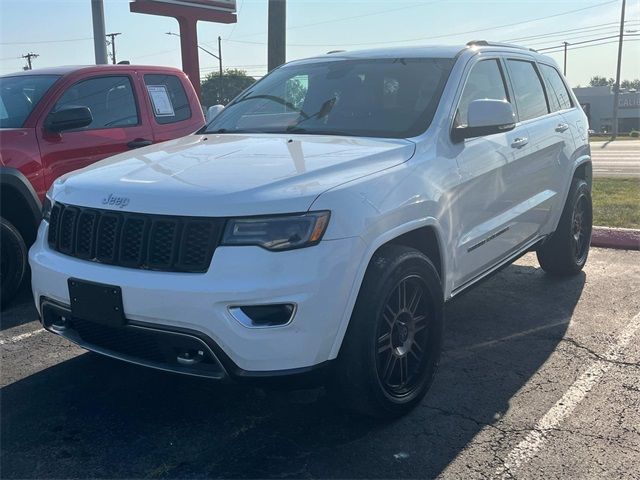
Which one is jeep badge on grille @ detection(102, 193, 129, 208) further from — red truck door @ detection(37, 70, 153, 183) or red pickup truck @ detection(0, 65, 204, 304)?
red truck door @ detection(37, 70, 153, 183)

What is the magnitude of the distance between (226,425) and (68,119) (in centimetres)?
324

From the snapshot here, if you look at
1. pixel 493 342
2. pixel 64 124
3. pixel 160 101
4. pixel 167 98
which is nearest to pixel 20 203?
pixel 64 124

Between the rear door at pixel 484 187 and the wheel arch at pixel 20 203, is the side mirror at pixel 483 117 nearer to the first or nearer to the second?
the rear door at pixel 484 187

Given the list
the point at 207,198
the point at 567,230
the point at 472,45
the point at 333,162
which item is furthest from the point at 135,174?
the point at 567,230

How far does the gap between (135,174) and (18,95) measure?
3.27 metres

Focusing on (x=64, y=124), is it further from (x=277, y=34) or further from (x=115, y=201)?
(x=277, y=34)

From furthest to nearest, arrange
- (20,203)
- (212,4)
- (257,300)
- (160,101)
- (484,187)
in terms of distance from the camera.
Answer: (212,4)
(160,101)
(20,203)
(484,187)
(257,300)

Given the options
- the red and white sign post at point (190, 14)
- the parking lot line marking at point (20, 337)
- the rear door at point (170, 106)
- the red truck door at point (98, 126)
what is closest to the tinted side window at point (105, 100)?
the red truck door at point (98, 126)

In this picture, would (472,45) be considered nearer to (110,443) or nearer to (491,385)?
(491,385)

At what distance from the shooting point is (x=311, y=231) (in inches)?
116

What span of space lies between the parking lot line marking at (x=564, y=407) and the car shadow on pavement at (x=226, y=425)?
23 cm

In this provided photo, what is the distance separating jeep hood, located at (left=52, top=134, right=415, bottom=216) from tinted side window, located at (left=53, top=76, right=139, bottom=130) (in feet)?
7.91

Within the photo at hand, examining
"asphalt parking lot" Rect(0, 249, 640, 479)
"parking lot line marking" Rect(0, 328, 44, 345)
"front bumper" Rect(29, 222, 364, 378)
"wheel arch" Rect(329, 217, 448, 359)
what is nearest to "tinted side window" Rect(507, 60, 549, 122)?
"asphalt parking lot" Rect(0, 249, 640, 479)

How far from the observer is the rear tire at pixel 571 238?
584cm
